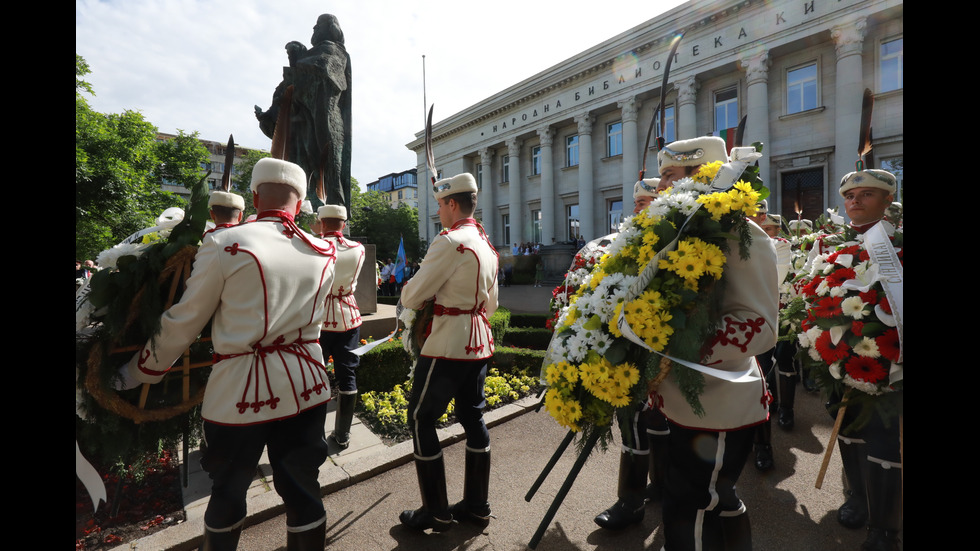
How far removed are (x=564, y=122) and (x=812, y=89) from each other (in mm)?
13753

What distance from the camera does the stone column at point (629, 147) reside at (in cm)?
2555

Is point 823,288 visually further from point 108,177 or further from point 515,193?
point 515,193

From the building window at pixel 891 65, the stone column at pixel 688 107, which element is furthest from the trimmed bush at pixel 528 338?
the building window at pixel 891 65

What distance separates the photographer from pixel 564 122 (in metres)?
30.2

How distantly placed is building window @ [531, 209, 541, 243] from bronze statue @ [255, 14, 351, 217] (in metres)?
24.9

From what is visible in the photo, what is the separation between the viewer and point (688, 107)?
2312cm

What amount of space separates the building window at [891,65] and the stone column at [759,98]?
3.96 metres

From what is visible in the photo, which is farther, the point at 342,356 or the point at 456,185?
the point at 342,356

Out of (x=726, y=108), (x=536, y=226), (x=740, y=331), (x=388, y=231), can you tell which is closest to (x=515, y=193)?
(x=536, y=226)

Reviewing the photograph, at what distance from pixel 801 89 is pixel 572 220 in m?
13.9

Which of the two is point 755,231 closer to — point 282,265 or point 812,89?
point 282,265

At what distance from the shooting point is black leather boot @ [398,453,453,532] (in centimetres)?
314

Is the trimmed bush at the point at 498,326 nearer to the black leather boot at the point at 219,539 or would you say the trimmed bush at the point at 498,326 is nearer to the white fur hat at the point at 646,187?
the white fur hat at the point at 646,187
